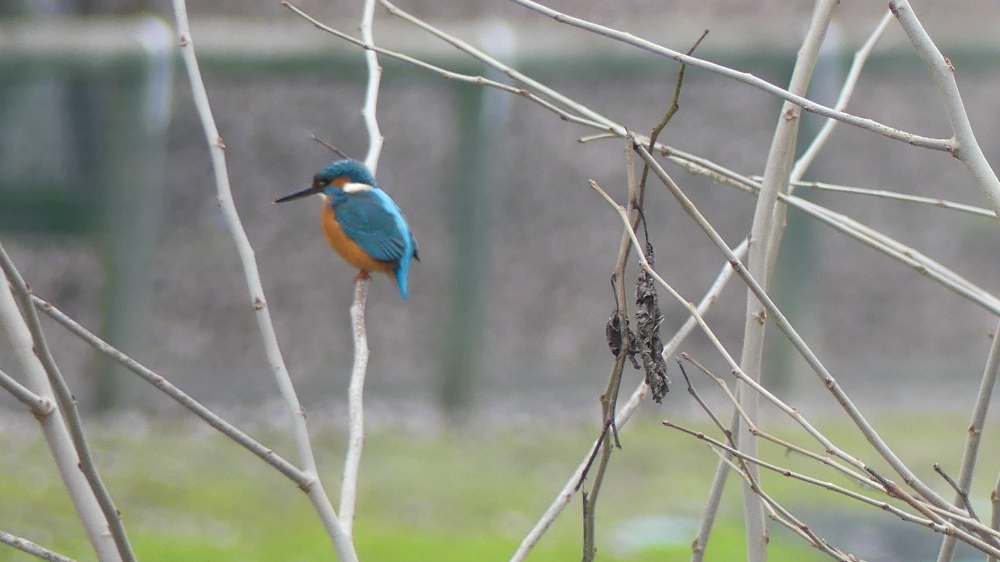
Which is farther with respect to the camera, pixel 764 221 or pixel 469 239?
pixel 469 239

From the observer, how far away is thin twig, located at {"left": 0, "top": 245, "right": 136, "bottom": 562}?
812 millimetres

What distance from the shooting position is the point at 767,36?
146 inches

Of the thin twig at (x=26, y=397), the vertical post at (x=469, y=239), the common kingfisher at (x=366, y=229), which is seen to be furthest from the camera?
the vertical post at (x=469, y=239)

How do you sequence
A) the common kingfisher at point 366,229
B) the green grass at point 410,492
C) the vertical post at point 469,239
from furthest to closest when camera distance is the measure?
the vertical post at point 469,239 < the green grass at point 410,492 < the common kingfisher at point 366,229

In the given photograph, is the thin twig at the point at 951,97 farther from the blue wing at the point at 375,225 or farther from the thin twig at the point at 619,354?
the blue wing at the point at 375,225

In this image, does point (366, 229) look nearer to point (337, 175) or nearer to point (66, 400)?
point (337, 175)

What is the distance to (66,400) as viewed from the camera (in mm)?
830

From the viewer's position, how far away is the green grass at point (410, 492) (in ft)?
8.37

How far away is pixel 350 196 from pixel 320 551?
89 cm

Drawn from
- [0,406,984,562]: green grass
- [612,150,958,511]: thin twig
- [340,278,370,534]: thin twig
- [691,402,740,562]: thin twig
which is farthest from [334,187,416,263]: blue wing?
[612,150,958,511]: thin twig

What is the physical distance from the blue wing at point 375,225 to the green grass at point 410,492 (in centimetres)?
73

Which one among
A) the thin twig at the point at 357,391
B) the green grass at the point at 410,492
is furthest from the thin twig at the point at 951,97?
the green grass at the point at 410,492

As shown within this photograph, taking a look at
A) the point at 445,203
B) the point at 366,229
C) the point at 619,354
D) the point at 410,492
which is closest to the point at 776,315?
the point at 619,354

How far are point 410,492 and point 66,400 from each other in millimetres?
2226
